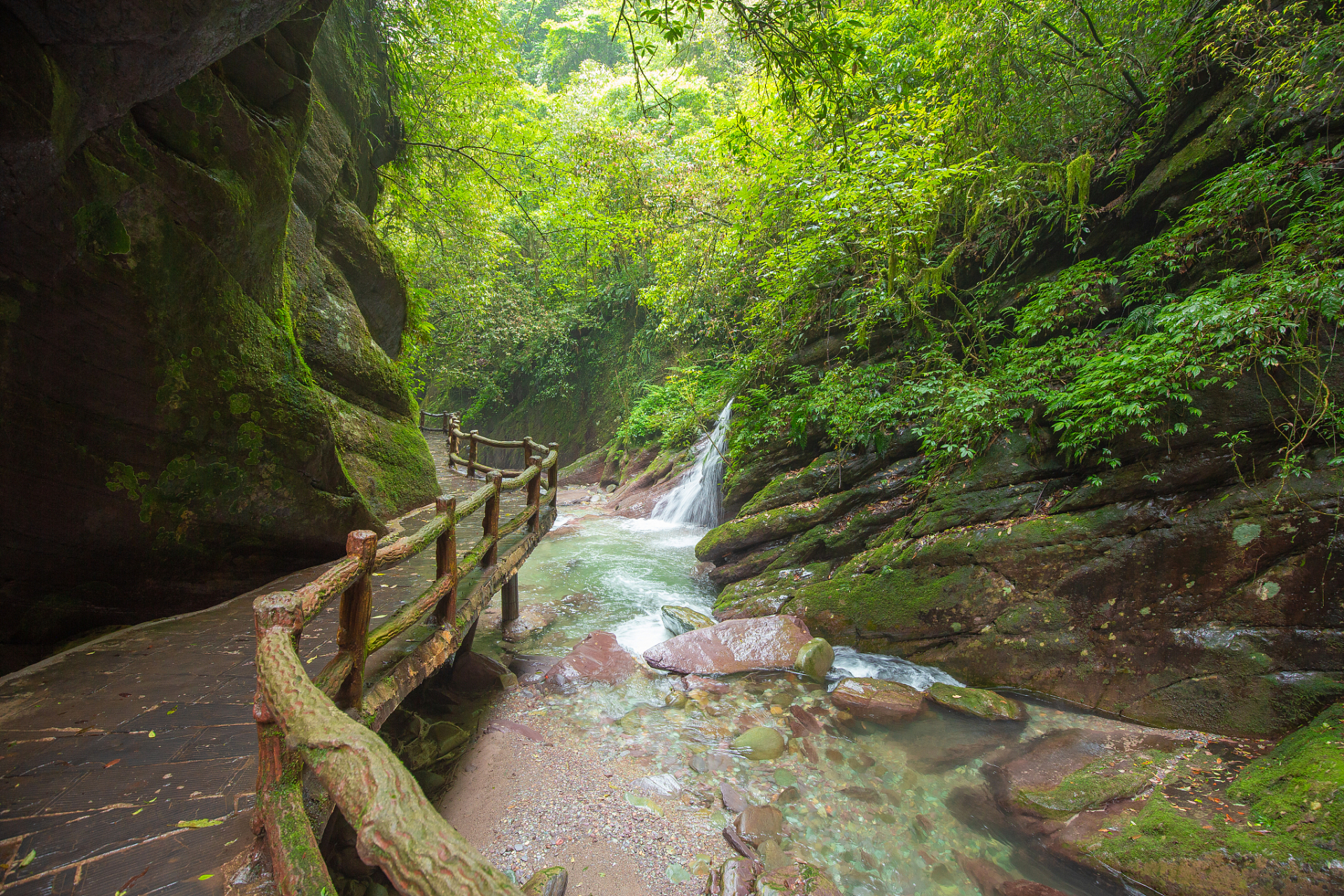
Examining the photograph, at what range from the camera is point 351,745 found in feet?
5.22

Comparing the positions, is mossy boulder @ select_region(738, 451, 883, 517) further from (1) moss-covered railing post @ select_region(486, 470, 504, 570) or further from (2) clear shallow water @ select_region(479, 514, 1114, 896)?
(1) moss-covered railing post @ select_region(486, 470, 504, 570)

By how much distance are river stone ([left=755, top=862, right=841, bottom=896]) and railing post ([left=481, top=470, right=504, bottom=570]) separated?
11.5ft

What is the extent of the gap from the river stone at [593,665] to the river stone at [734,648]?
0.32 m

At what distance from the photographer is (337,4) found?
26.1 feet

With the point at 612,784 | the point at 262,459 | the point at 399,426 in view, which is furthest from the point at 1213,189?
the point at 399,426

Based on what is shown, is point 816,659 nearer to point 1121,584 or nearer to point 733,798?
point 733,798

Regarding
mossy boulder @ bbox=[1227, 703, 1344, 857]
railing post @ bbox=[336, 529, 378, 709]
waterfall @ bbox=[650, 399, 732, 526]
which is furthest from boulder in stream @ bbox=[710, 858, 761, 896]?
waterfall @ bbox=[650, 399, 732, 526]

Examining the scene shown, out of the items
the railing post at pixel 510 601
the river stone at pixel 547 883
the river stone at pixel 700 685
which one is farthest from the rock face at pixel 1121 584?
the river stone at pixel 547 883

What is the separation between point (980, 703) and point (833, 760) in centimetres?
160

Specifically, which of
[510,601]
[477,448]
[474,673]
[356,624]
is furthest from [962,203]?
[477,448]

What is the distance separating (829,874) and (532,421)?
22.7 m

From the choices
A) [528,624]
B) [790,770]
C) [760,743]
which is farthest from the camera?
[528,624]

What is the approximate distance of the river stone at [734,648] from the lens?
5781 millimetres

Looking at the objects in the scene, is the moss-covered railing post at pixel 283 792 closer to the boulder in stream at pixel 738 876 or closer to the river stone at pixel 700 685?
the boulder in stream at pixel 738 876
